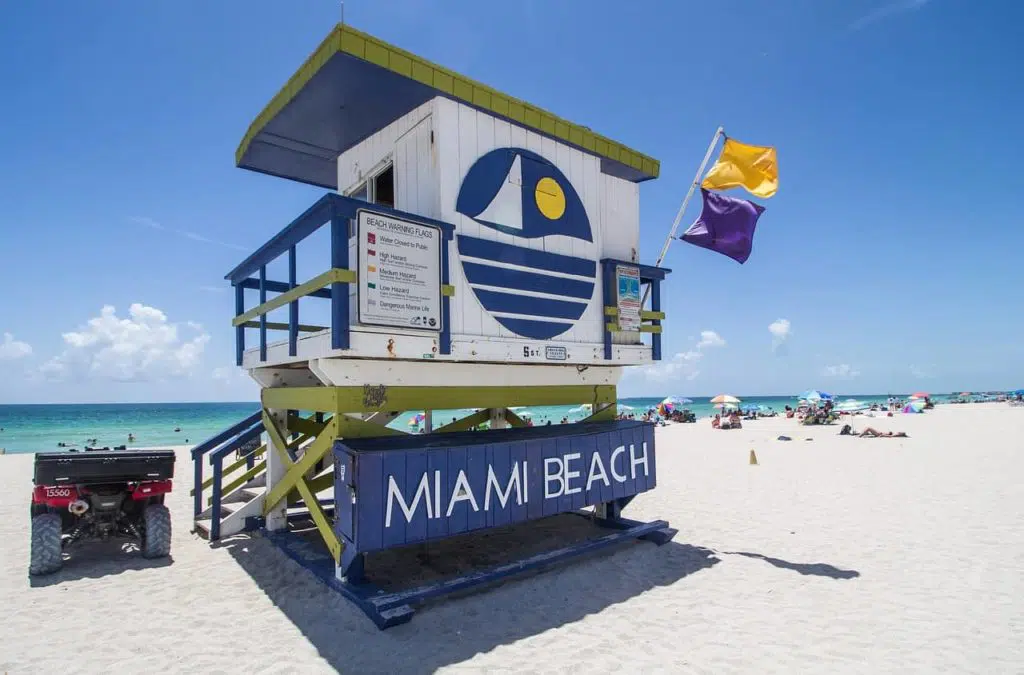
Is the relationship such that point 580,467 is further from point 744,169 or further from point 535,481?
point 744,169

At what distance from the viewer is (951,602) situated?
19.7 ft

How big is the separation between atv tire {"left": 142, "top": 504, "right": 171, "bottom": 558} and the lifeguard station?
2.84 ft

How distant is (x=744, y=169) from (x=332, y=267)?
694 cm

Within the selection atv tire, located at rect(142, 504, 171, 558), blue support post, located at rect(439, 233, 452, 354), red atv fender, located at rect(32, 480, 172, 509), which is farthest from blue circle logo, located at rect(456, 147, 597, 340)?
atv tire, located at rect(142, 504, 171, 558)

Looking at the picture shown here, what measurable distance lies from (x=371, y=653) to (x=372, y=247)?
3936mm

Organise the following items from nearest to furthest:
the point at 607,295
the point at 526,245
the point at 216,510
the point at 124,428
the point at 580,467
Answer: the point at 580,467
the point at 526,245
the point at 607,295
the point at 216,510
the point at 124,428

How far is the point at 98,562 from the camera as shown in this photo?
7406mm

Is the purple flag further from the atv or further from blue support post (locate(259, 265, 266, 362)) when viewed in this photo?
the atv

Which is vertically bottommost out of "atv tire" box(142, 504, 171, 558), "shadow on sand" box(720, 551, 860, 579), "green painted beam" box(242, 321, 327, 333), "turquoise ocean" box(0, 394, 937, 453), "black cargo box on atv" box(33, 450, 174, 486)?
"turquoise ocean" box(0, 394, 937, 453)

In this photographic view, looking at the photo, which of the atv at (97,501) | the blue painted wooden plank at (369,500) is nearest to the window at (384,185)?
the blue painted wooden plank at (369,500)

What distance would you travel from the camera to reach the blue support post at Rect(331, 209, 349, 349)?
538cm

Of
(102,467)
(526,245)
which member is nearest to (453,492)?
(526,245)

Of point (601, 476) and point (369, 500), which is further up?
point (369, 500)

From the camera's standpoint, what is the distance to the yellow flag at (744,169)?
8.80 meters
